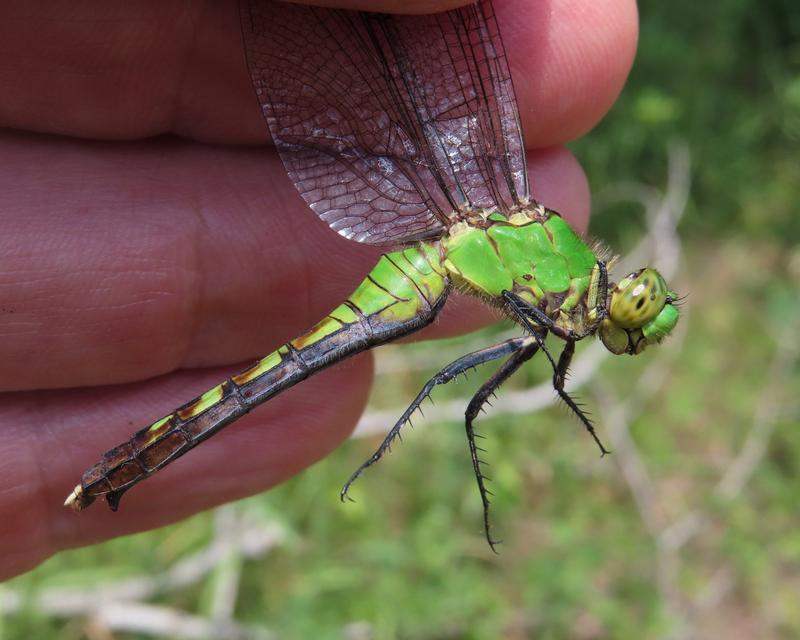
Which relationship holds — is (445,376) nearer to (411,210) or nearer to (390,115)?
(411,210)

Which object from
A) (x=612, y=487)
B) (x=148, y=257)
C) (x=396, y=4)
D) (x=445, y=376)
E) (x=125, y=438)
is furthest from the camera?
(x=612, y=487)

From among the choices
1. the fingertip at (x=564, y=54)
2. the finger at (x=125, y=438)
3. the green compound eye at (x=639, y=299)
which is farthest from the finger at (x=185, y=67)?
the finger at (x=125, y=438)

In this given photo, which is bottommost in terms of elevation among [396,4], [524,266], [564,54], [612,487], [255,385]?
[612,487]

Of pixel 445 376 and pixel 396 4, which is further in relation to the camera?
pixel 445 376

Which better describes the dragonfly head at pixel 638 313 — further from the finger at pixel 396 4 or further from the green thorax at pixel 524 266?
the finger at pixel 396 4

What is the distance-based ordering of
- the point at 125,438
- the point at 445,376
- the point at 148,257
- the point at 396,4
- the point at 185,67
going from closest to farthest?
the point at 396,4 → the point at 185,67 → the point at 445,376 → the point at 148,257 → the point at 125,438

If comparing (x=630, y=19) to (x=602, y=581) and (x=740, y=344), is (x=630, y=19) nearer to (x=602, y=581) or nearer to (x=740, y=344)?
(x=602, y=581)

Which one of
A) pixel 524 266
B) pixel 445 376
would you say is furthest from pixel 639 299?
pixel 445 376
